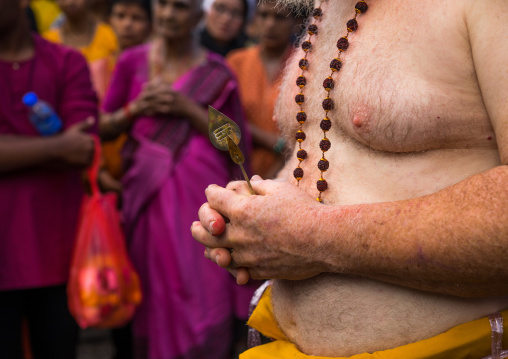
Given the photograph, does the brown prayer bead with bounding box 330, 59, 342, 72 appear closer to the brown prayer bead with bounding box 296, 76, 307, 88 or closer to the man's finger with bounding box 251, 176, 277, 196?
the brown prayer bead with bounding box 296, 76, 307, 88

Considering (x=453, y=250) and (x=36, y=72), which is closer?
(x=453, y=250)

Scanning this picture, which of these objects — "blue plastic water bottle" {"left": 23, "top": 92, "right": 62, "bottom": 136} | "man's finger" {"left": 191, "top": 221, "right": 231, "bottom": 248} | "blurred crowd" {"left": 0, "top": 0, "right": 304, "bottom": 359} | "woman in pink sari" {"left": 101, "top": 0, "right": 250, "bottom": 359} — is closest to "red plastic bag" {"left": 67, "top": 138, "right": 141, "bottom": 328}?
"blurred crowd" {"left": 0, "top": 0, "right": 304, "bottom": 359}

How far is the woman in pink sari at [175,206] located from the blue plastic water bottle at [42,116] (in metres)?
0.71

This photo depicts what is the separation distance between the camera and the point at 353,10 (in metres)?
1.45

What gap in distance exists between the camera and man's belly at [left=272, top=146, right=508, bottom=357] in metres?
1.23

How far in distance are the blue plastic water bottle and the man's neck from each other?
0.23 meters

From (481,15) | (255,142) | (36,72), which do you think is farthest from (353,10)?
(255,142)

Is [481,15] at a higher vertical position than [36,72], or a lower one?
higher

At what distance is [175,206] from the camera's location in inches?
131

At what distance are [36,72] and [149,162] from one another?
2.84 feet

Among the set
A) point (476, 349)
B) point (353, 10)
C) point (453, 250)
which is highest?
point (353, 10)

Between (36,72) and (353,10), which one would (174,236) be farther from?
(353,10)

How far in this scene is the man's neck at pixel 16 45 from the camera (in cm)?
273

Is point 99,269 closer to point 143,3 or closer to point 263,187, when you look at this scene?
point 263,187
